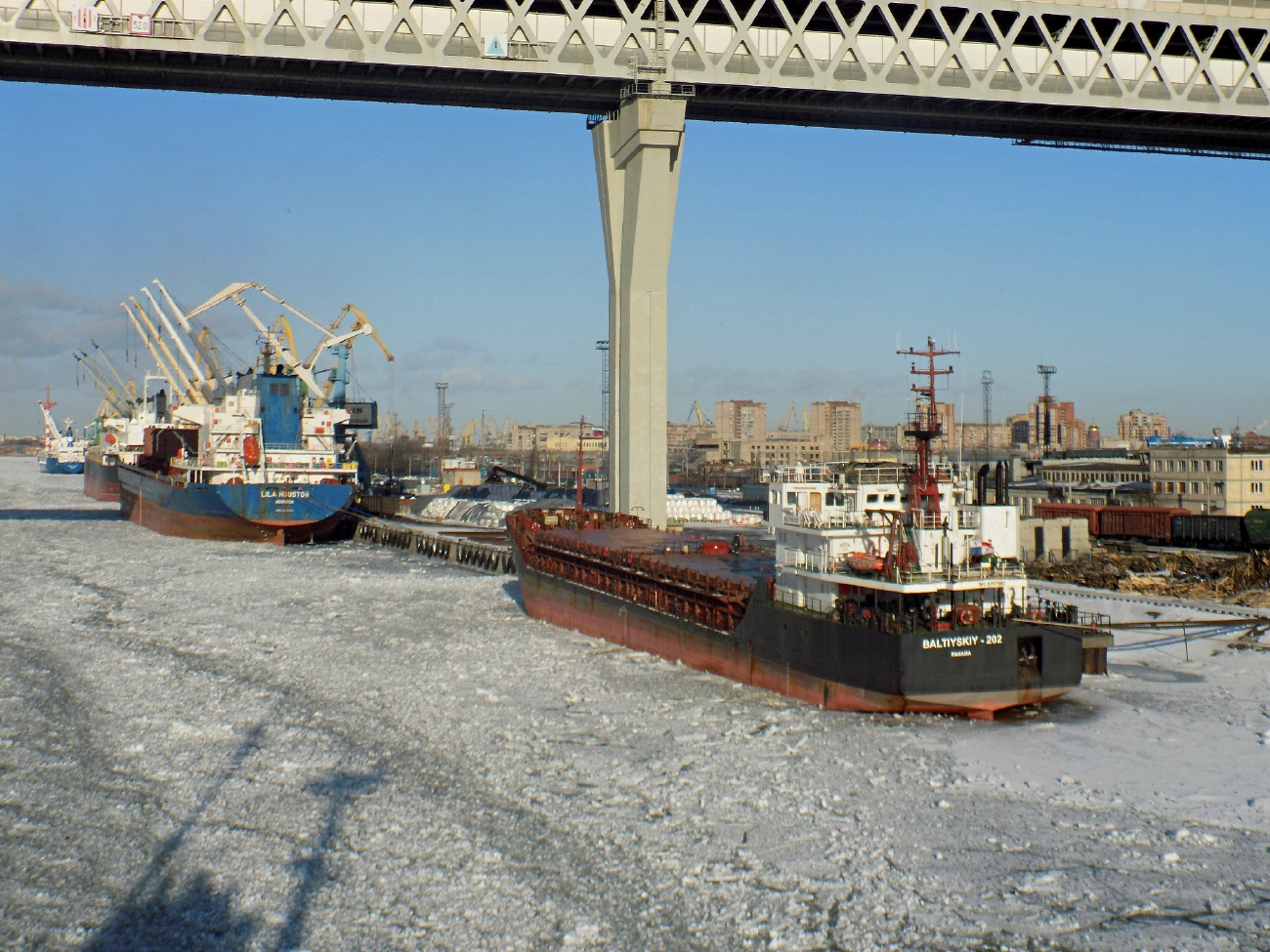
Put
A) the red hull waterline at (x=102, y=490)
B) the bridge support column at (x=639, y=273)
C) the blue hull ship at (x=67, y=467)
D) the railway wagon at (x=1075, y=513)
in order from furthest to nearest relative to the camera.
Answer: the blue hull ship at (x=67, y=467) → the red hull waterline at (x=102, y=490) → the railway wagon at (x=1075, y=513) → the bridge support column at (x=639, y=273)

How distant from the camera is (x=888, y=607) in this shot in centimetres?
2361

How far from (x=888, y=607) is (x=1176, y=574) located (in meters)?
21.6

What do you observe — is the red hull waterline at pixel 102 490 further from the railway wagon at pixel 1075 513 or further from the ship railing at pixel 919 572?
the ship railing at pixel 919 572

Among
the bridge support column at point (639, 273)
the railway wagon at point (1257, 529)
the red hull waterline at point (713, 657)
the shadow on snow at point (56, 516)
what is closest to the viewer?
the red hull waterline at point (713, 657)

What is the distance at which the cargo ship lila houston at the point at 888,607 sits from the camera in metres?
22.5

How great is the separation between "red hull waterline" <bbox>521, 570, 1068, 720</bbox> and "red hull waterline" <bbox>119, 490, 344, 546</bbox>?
1033 inches

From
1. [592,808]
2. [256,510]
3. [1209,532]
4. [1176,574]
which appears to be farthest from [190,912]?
[256,510]

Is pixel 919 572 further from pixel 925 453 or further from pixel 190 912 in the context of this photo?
pixel 190 912

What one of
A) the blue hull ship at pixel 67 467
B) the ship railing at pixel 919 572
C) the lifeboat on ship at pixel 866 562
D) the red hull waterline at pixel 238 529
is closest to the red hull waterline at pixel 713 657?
the ship railing at pixel 919 572

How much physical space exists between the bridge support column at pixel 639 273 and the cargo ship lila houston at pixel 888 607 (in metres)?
13.8

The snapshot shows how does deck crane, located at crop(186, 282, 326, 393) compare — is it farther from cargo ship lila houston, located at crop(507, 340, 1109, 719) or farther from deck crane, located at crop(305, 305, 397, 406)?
cargo ship lila houston, located at crop(507, 340, 1109, 719)

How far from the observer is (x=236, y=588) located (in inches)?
1671

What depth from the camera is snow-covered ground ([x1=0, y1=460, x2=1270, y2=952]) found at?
1351 centimetres

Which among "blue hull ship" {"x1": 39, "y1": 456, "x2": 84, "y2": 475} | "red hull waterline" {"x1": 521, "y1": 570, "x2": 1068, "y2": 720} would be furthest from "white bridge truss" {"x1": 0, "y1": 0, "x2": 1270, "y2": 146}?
"blue hull ship" {"x1": 39, "y1": 456, "x2": 84, "y2": 475}
